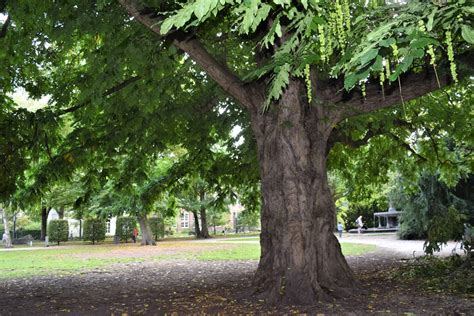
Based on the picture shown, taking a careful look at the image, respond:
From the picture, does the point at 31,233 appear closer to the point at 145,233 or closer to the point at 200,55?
the point at 145,233

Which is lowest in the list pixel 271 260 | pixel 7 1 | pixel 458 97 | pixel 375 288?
pixel 375 288

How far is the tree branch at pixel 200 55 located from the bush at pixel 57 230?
116 ft

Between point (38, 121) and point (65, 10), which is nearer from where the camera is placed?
point (65, 10)

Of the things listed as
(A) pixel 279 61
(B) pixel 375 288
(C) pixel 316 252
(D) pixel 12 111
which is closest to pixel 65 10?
(D) pixel 12 111

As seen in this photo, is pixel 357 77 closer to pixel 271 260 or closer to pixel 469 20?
pixel 469 20

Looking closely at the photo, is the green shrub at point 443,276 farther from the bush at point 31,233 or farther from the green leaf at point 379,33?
the bush at point 31,233

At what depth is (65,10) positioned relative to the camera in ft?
23.1

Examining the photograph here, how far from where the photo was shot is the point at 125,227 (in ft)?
122

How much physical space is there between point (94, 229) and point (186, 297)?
31.7 m

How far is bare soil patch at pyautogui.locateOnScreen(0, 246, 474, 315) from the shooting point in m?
6.52

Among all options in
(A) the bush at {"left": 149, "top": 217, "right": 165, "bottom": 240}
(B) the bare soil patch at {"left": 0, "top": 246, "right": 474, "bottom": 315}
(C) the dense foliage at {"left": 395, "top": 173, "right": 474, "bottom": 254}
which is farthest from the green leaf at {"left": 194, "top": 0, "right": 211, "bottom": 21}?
(A) the bush at {"left": 149, "top": 217, "right": 165, "bottom": 240}

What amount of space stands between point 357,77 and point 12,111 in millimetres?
9468

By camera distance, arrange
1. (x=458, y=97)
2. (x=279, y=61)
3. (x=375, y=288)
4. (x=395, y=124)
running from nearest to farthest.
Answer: (x=279, y=61), (x=375, y=288), (x=395, y=124), (x=458, y=97)

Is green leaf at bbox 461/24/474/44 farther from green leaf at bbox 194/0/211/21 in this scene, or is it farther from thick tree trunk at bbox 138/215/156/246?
thick tree trunk at bbox 138/215/156/246
